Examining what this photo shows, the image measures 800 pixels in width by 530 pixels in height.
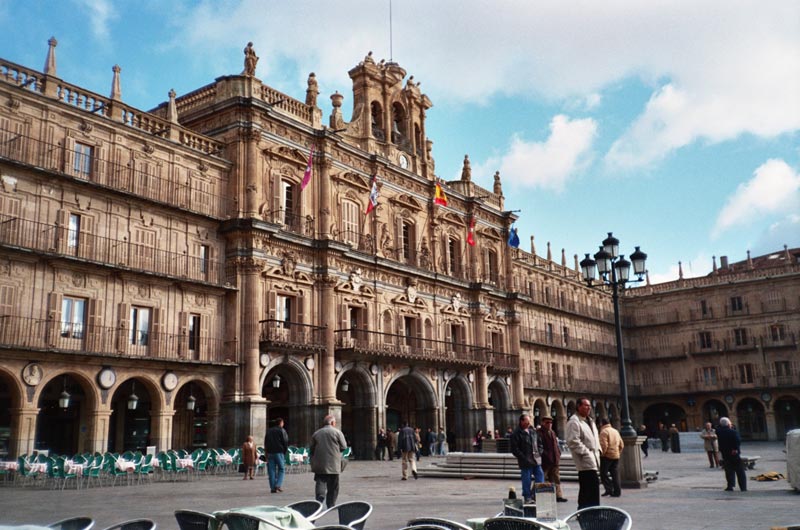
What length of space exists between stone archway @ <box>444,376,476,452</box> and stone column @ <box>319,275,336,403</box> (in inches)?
398

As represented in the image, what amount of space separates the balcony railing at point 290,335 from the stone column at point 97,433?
6758 mm

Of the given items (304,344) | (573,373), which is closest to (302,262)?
(304,344)

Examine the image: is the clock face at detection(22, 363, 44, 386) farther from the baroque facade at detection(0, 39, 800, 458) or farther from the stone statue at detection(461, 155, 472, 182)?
the stone statue at detection(461, 155, 472, 182)

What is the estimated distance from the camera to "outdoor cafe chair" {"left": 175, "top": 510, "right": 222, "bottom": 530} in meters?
6.89

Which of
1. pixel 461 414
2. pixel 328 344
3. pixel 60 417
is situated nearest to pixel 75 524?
pixel 60 417

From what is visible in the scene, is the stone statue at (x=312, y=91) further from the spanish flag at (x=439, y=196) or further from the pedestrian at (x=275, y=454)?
the pedestrian at (x=275, y=454)

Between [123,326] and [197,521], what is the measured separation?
20.6m

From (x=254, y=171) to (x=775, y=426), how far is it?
46.4 m

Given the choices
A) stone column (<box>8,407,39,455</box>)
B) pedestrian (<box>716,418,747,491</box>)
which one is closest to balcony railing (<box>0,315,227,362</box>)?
stone column (<box>8,407,39,455</box>)

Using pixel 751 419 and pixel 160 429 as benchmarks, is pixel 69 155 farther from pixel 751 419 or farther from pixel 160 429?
pixel 751 419

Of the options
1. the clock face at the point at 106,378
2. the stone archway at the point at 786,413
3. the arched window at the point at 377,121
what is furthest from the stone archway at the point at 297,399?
the stone archway at the point at 786,413

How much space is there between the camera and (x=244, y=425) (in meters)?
28.0

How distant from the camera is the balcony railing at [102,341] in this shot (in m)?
23.0

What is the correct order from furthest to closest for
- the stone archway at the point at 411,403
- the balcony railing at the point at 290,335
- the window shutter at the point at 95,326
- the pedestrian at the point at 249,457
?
A: the stone archway at the point at 411,403, the balcony railing at the point at 290,335, the window shutter at the point at 95,326, the pedestrian at the point at 249,457
